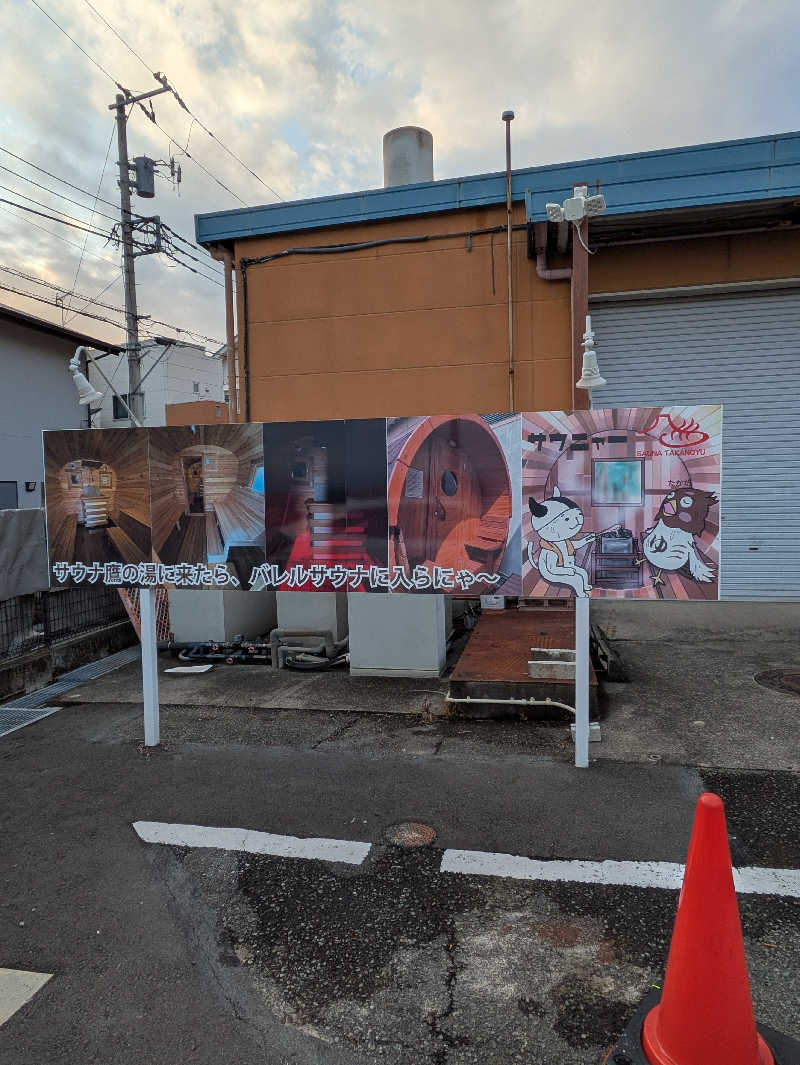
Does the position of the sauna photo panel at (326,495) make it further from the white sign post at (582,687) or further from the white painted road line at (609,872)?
the white painted road line at (609,872)

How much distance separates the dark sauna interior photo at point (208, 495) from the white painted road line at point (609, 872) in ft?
9.26

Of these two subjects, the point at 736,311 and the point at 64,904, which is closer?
the point at 64,904

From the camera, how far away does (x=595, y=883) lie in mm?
3465

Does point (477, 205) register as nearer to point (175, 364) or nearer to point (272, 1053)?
point (272, 1053)

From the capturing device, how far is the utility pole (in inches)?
695

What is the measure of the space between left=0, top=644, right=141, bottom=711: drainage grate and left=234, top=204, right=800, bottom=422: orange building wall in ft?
12.8

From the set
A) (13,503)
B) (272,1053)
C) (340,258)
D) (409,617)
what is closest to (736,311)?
(340,258)

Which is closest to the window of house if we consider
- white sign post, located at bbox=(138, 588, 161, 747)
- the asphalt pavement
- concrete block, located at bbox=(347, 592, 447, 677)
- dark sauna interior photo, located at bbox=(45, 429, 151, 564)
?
the asphalt pavement

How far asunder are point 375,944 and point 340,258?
8338 mm

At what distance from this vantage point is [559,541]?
475 centimetres

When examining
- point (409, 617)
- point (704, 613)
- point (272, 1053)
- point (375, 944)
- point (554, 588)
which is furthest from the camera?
point (704, 613)

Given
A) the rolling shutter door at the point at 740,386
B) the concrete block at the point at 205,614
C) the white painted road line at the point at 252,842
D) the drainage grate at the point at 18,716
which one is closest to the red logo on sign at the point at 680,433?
the white painted road line at the point at 252,842

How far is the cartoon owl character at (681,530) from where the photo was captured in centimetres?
457

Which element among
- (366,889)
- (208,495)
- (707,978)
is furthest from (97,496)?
(707,978)
